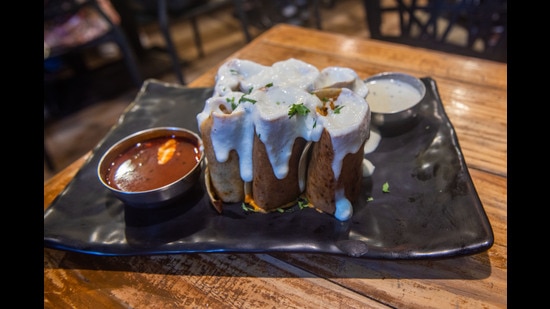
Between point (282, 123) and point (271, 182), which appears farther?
point (271, 182)

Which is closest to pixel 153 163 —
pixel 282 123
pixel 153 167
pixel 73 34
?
pixel 153 167

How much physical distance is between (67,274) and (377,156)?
127 centimetres

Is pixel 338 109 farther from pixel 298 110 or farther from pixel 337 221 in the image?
pixel 337 221

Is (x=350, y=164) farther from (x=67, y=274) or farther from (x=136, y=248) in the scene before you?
(x=67, y=274)

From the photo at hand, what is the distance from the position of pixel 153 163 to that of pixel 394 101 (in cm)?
A: 111

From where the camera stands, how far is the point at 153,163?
156 centimetres

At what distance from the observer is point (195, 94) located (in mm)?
2182

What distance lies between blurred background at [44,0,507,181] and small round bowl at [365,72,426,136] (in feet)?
3.89

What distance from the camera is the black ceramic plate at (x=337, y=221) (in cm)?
127

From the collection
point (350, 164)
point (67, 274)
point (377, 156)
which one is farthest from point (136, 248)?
point (377, 156)

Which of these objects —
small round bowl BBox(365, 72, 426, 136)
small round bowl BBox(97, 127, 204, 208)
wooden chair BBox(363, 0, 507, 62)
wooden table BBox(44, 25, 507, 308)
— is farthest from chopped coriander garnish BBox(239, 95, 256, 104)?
wooden chair BBox(363, 0, 507, 62)

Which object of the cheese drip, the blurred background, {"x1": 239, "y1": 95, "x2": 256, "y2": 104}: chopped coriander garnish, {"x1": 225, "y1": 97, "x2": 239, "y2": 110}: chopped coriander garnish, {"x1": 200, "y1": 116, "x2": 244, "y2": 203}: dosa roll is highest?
{"x1": 239, "y1": 95, "x2": 256, "y2": 104}: chopped coriander garnish

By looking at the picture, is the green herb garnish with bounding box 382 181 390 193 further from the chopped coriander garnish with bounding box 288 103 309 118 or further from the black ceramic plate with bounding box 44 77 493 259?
the chopped coriander garnish with bounding box 288 103 309 118

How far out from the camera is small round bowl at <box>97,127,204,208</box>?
4.63 feet
